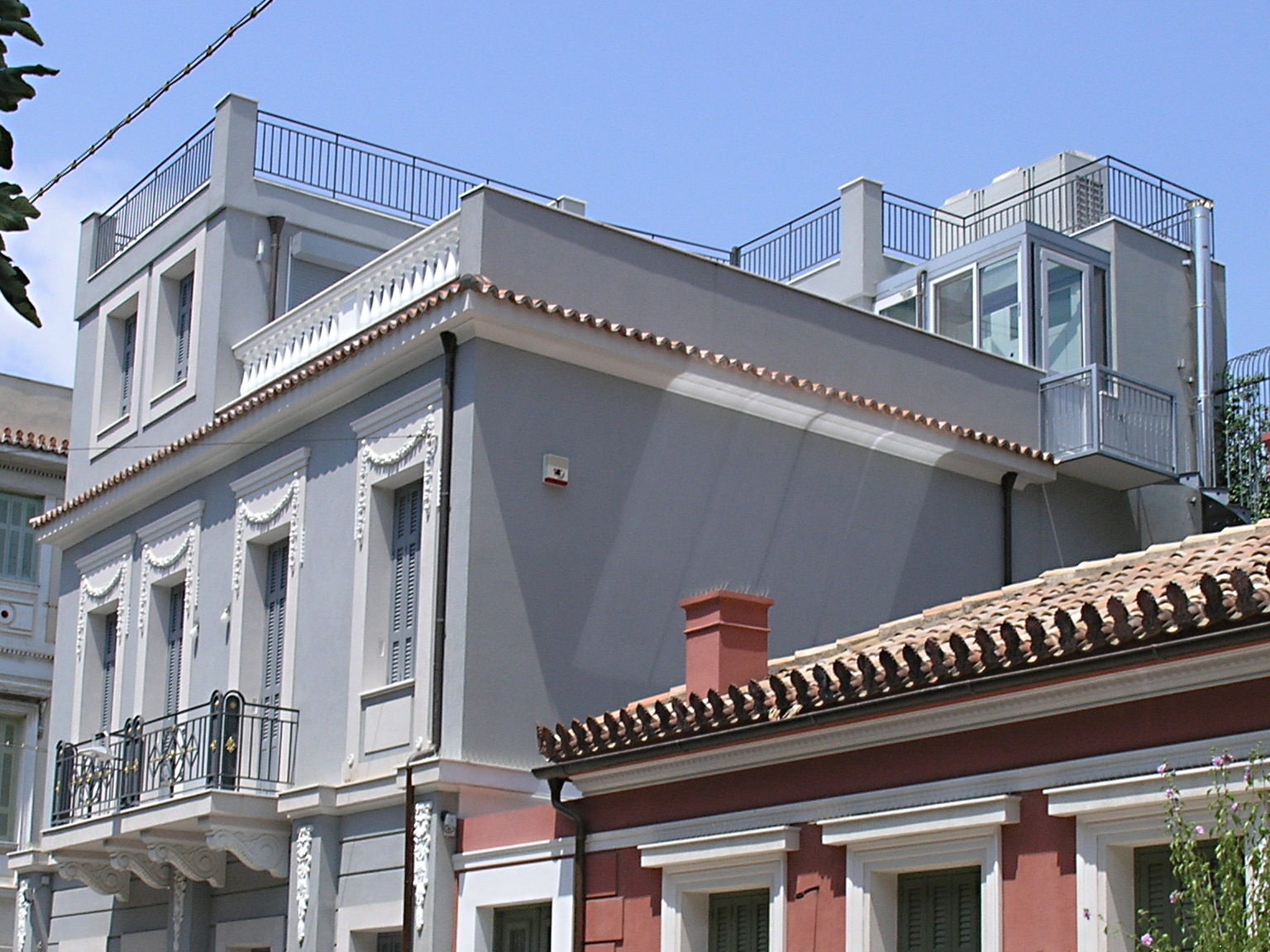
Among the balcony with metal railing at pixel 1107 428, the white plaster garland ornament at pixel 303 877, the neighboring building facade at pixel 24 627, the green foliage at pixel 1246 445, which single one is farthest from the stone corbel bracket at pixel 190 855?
the green foliage at pixel 1246 445

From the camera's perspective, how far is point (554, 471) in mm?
17266

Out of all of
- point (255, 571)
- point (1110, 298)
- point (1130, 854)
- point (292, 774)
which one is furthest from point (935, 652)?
point (1110, 298)

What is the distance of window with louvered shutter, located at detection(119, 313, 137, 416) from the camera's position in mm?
24094

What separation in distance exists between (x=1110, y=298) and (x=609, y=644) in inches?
396

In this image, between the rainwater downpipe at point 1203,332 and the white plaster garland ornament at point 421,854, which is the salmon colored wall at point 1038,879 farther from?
the rainwater downpipe at point 1203,332

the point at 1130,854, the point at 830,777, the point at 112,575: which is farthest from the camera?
the point at 112,575

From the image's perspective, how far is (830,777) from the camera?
12883 mm

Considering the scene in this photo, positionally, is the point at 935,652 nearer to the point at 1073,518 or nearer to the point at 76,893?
the point at 1073,518

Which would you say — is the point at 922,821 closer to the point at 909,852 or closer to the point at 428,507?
the point at 909,852

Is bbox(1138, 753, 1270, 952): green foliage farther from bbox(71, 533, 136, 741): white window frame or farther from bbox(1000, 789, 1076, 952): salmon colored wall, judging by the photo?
bbox(71, 533, 136, 741): white window frame

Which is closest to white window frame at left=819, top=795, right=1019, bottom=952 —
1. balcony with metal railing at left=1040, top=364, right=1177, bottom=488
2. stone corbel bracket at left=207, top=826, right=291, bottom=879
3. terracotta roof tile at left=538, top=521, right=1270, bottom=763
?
terracotta roof tile at left=538, top=521, right=1270, bottom=763

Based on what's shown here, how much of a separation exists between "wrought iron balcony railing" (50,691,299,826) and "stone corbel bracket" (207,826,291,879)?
42 centimetres

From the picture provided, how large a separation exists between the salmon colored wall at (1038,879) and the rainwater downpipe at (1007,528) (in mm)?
9521

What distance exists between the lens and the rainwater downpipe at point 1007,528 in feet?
69.1
